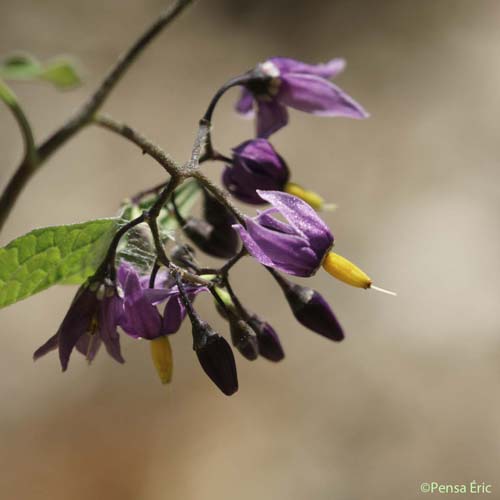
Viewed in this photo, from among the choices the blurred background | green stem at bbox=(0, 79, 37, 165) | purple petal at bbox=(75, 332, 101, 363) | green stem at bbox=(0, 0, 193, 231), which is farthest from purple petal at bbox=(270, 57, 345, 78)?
the blurred background

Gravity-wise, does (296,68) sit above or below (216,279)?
above

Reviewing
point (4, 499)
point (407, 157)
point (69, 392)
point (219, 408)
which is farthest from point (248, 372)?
point (407, 157)

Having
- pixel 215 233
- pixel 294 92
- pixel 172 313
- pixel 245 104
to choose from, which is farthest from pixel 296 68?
pixel 172 313

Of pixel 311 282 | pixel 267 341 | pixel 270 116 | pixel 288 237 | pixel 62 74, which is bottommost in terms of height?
pixel 311 282

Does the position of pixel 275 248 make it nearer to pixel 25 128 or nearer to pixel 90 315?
pixel 90 315

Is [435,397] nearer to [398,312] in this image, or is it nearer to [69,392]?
[398,312]

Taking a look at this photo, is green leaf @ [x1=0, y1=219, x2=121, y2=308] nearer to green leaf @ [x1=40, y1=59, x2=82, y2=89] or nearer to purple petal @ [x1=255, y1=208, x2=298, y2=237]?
purple petal @ [x1=255, y1=208, x2=298, y2=237]
